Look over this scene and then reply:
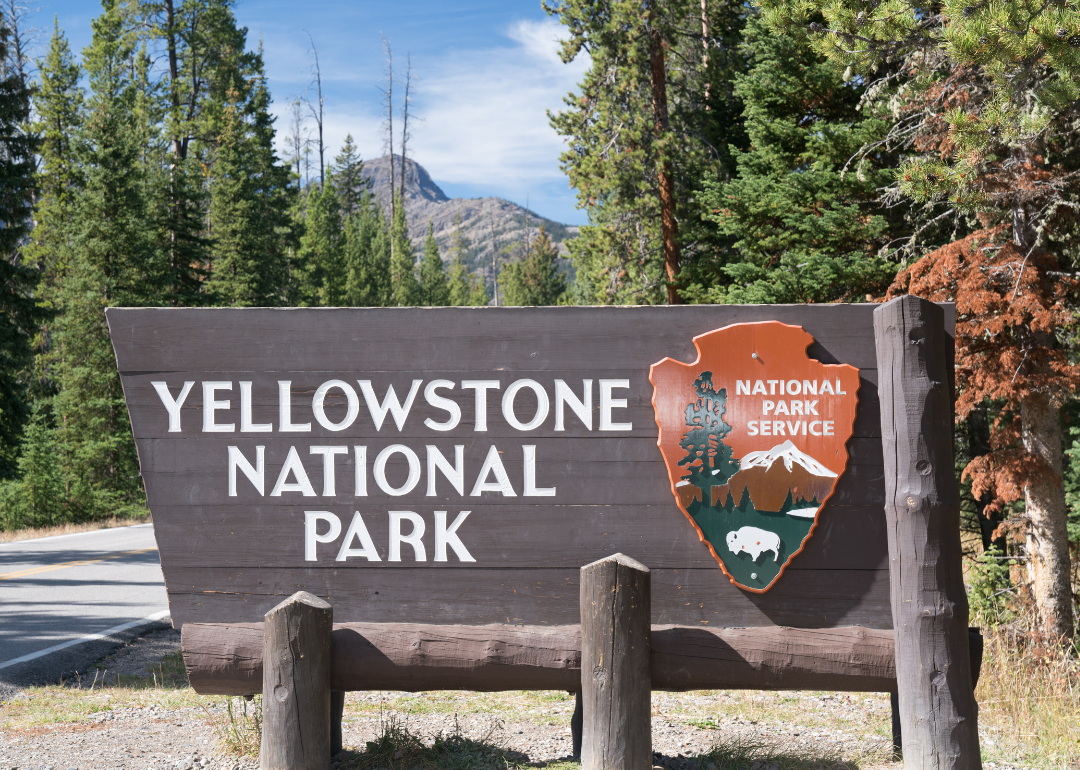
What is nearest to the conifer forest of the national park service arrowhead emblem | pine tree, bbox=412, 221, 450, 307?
the national park service arrowhead emblem

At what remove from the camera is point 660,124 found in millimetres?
18297

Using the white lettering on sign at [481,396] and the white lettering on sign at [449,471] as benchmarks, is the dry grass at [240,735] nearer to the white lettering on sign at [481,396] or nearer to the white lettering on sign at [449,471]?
the white lettering on sign at [449,471]

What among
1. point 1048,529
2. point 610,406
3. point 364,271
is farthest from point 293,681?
point 364,271

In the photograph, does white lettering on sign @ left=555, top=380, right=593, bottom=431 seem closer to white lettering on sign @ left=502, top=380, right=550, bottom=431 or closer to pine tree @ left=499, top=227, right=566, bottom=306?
white lettering on sign @ left=502, top=380, right=550, bottom=431

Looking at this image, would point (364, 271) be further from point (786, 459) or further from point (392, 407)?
point (786, 459)

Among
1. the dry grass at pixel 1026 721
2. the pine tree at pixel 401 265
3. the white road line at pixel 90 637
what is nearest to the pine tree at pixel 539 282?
the pine tree at pixel 401 265

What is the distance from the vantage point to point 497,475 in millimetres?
3529

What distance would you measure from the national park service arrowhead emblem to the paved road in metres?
6.23

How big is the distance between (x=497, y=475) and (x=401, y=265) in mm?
63907

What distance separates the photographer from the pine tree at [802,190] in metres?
13.8

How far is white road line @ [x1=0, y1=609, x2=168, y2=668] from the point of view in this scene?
7.20 meters

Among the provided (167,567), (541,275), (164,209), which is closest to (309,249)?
(164,209)

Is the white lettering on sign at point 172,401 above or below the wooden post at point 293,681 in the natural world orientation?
above

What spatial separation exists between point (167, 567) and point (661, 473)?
2.17m
